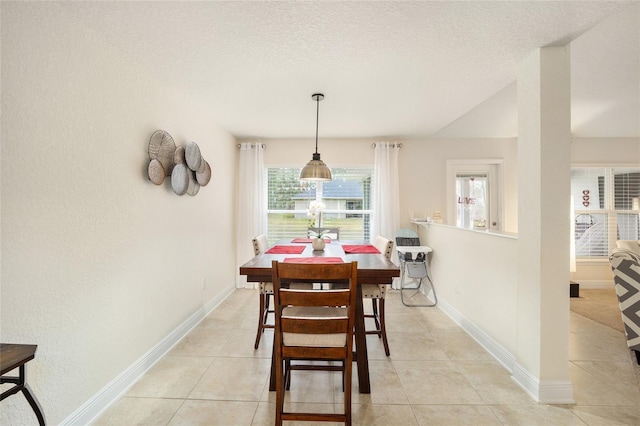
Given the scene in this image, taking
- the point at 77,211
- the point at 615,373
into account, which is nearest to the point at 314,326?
the point at 77,211

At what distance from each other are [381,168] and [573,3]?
3.08m

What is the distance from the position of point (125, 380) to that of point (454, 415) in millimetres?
2217

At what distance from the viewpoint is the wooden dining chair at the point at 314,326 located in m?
1.57

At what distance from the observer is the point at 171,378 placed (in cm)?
219

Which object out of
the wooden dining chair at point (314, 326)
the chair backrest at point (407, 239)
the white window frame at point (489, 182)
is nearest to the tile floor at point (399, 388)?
the wooden dining chair at point (314, 326)

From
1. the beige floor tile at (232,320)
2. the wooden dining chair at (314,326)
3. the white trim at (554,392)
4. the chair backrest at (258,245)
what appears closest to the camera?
the wooden dining chair at (314,326)

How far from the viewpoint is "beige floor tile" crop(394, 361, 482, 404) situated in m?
1.95

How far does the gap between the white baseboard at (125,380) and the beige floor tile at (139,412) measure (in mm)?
51

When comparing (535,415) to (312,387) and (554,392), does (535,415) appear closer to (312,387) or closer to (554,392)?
(554,392)

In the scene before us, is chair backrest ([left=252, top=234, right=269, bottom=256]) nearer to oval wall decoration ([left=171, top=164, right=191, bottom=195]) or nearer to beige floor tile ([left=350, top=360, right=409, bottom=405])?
oval wall decoration ([left=171, top=164, right=191, bottom=195])

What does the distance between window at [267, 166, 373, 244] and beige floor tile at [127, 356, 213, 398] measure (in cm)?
261

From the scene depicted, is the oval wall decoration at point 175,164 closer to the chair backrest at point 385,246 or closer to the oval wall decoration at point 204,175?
the oval wall decoration at point 204,175

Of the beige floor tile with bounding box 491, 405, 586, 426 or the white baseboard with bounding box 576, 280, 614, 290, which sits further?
the white baseboard with bounding box 576, 280, 614, 290

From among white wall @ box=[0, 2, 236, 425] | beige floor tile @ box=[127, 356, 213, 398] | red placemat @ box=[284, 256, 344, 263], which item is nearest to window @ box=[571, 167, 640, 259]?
red placemat @ box=[284, 256, 344, 263]
